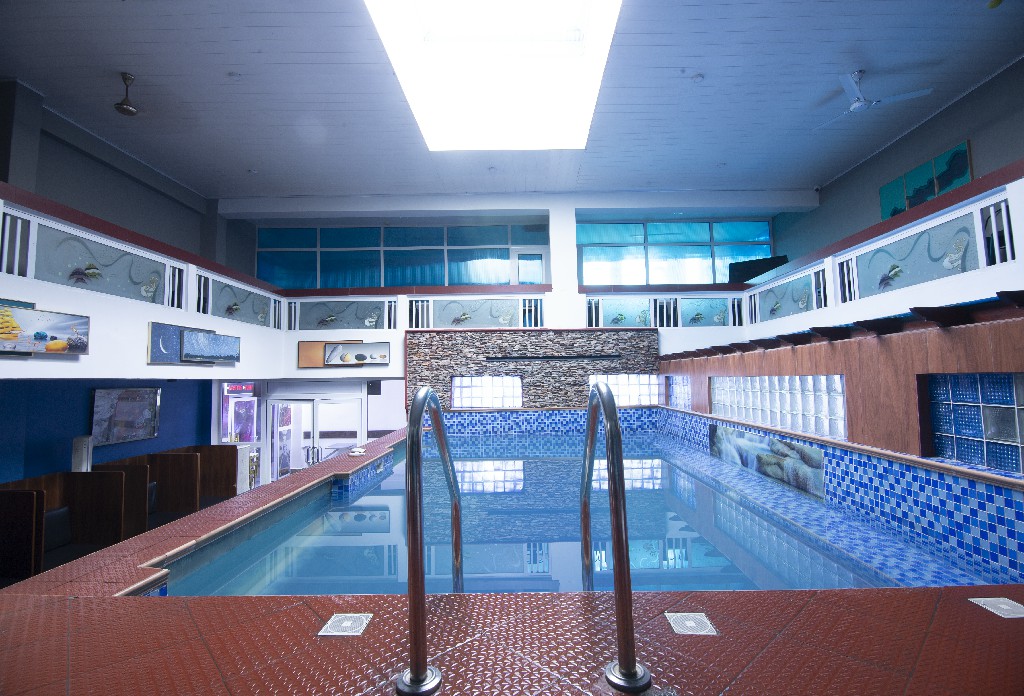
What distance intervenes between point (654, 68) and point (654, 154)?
2.51 m

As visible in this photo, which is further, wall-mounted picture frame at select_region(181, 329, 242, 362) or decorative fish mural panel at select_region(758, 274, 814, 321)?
decorative fish mural panel at select_region(758, 274, 814, 321)

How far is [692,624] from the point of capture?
4.33 feet

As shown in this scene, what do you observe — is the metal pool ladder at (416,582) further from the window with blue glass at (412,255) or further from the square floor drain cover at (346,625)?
the window with blue glass at (412,255)

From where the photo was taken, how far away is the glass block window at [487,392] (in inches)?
416

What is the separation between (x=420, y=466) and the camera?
114cm

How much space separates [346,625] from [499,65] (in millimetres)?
7567

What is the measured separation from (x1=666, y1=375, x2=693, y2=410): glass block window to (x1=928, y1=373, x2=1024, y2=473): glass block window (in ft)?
16.7

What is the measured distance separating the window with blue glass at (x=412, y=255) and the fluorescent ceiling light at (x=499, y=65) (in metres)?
3.93

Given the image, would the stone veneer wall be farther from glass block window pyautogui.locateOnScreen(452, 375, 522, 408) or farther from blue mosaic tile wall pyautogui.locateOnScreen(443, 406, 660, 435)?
blue mosaic tile wall pyautogui.locateOnScreen(443, 406, 660, 435)

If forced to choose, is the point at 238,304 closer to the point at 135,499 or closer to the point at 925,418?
the point at 135,499

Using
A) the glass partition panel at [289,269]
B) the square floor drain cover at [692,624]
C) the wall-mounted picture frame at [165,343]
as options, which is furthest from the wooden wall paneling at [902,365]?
the glass partition panel at [289,269]

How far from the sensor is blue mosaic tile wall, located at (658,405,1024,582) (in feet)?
8.75

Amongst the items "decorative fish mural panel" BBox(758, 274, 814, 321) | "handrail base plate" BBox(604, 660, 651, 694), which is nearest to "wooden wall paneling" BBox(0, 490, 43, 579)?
"handrail base plate" BBox(604, 660, 651, 694)

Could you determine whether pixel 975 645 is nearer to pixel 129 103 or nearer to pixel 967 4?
pixel 967 4
